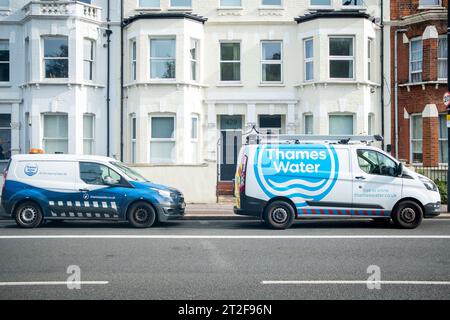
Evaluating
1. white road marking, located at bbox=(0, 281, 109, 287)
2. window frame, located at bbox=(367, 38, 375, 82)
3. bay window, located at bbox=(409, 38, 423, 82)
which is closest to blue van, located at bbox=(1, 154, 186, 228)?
white road marking, located at bbox=(0, 281, 109, 287)

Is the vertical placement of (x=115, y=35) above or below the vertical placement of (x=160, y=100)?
above

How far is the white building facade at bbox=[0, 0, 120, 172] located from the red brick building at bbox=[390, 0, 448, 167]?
1169cm

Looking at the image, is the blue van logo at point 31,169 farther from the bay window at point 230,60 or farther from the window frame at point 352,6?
the window frame at point 352,6

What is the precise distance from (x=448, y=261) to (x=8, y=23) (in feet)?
67.2

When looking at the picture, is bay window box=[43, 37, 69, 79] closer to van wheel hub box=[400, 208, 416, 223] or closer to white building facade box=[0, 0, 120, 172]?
white building facade box=[0, 0, 120, 172]

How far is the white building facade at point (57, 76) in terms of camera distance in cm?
2317

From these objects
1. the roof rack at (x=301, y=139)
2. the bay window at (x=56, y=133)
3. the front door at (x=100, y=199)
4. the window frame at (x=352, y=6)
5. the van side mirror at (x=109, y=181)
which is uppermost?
the window frame at (x=352, y=6)

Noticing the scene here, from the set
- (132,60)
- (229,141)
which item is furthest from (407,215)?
(132,60)

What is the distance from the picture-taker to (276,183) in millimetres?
13820

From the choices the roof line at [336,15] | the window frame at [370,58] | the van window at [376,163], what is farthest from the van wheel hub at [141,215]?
the window frame at [370,58]

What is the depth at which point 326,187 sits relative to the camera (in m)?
13.8

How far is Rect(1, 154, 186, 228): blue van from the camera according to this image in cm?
1427
